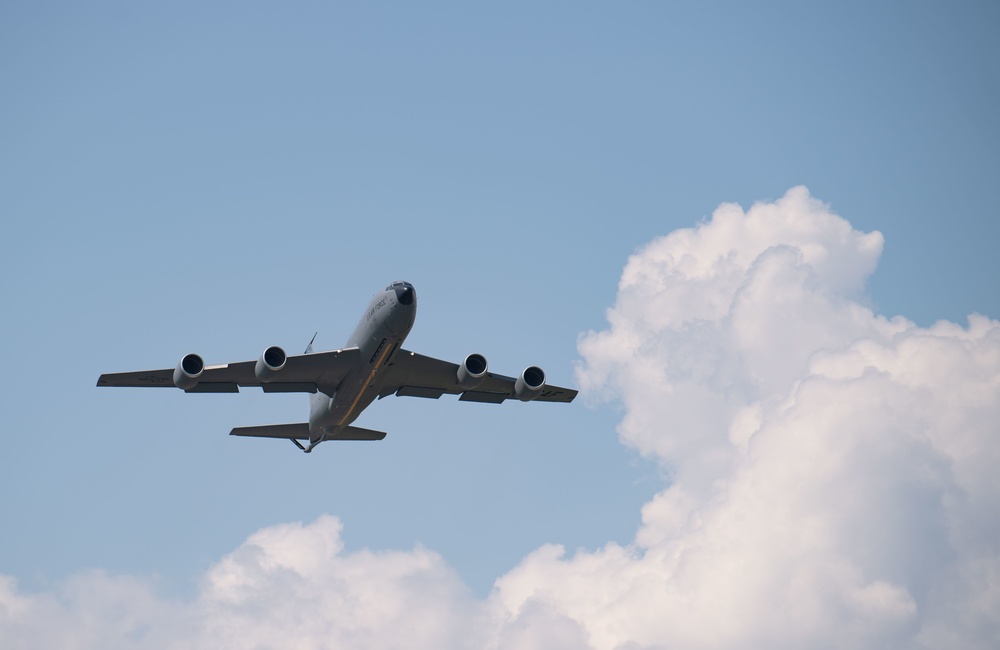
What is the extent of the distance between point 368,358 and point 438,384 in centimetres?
701

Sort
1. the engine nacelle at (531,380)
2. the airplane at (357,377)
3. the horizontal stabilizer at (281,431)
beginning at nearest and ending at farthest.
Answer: the airplane at (357,377), the engine nacelle at (531,380), the horizontal stabilizer at (281,431)

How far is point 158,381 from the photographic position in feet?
171

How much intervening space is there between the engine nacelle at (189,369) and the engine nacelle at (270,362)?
2.27 metres

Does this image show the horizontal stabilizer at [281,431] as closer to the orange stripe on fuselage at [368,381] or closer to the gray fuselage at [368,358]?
the gray fuselage at [368,358]

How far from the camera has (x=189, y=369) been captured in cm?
4928

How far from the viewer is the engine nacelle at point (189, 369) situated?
4925 centimetres

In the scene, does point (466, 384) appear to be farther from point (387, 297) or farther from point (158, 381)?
point (158, 381)

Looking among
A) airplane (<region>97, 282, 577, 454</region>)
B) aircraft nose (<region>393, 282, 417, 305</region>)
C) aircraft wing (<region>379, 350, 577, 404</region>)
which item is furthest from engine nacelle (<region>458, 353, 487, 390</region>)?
aircraft nose (<region>393, 282, 417, 305</region>)

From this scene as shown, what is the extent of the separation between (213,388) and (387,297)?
10855 millimetres

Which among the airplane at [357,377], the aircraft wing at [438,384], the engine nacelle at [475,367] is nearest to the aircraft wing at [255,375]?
the airplane at [357,377]

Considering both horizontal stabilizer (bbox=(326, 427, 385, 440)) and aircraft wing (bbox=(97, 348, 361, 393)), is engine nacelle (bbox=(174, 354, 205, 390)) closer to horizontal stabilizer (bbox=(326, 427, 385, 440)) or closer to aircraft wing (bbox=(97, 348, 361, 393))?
aircraft wing (bbox=(97, 348, 361, 393))

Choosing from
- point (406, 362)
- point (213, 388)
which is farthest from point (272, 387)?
point (406, 362)

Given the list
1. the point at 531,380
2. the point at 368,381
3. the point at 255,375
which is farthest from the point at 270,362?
the point at 531,380

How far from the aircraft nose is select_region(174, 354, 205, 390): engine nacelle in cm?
891
